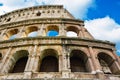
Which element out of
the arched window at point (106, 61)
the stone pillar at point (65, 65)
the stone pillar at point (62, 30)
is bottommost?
the stone pillar at point (65, 65)

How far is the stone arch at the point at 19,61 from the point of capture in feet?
37.7

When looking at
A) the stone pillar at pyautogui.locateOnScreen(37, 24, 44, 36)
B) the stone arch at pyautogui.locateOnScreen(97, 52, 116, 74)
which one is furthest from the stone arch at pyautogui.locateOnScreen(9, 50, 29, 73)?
the stone arch at pyautogui.locateOnScreen(97, 52, 116, 74)

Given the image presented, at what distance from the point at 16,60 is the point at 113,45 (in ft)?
30.5

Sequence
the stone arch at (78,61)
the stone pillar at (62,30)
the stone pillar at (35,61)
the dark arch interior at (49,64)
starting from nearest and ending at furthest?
1. the stone pillar at (35,61)
2. the dark arch interior at (49,64)
3. the stone arch at (78,61)
4. the stone pillar at (62,30)

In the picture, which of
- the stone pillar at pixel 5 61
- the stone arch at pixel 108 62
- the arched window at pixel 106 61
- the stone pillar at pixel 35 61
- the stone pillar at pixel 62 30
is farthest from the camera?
the stone pillar at pixel 62 30

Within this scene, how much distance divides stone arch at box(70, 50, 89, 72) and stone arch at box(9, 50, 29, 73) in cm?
425

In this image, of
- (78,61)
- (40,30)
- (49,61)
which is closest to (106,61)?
(78,61)

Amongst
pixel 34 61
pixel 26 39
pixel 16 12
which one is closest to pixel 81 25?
pixel 26 39

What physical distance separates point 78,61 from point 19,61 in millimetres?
5487

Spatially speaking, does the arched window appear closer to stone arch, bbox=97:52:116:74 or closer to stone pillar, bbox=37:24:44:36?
stone arch, bbox=97:52:116:74

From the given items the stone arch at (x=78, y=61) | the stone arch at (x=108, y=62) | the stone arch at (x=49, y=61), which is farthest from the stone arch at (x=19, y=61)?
the stone arch at (x=108, y=62)

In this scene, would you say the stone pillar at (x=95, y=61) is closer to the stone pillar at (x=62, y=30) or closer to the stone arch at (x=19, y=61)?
the stone pillar at (x=62, y=30)

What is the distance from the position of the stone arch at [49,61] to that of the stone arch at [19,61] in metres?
1.61

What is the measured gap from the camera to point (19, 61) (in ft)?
40.1
